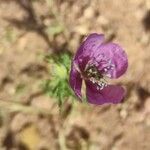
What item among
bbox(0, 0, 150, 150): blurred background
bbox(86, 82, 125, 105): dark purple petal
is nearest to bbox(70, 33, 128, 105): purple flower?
bbox(86, 82, 125, 105): dark purple petal

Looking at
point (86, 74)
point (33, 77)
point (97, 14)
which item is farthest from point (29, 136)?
point (97, 14)

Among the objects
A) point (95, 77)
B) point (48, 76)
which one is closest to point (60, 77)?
point (95, 77)

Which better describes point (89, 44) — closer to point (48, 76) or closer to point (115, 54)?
point (115, 54)

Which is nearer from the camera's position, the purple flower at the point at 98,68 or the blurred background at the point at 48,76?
the purple flower at the point at 98,68

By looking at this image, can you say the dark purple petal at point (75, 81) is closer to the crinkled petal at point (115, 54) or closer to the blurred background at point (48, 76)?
the crinkled petal at point (115, 54)

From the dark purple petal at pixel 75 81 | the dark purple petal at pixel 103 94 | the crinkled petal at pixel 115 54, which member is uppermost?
the crinkled petal at pixel 115 54

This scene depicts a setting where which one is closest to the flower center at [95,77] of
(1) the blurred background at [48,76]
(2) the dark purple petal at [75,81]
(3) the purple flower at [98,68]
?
(3) the purple flower at [98,68]

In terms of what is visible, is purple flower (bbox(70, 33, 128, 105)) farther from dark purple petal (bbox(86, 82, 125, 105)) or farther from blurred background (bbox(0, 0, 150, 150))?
blurred background (bbox(0, 0, 150, 150))
